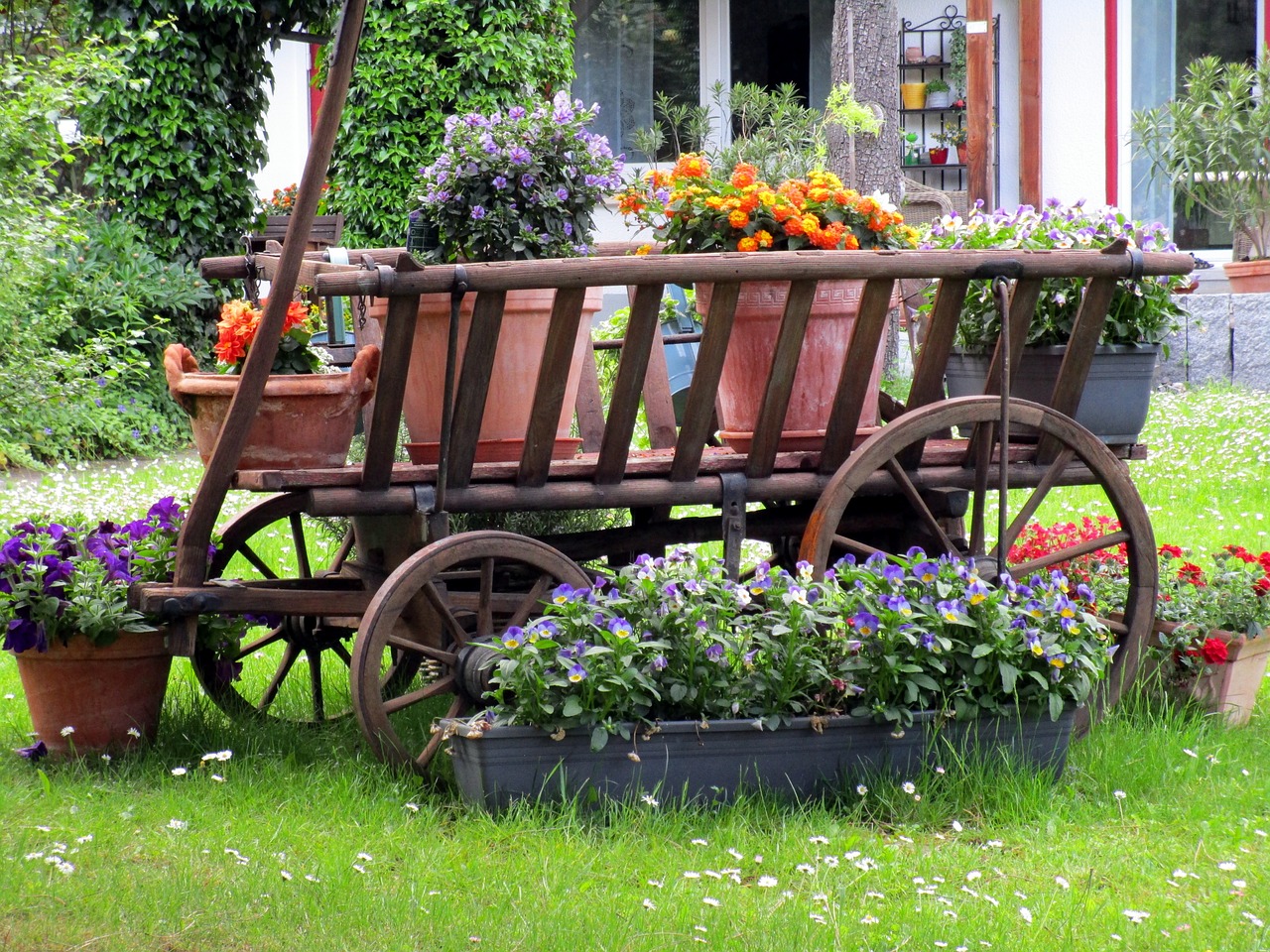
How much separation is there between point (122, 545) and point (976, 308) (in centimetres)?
234

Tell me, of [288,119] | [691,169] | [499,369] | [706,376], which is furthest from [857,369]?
[288,119]

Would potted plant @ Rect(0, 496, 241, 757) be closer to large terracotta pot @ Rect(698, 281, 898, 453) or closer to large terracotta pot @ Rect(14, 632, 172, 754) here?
large terracotta pot @ Rect(14, 632, 172, 754)

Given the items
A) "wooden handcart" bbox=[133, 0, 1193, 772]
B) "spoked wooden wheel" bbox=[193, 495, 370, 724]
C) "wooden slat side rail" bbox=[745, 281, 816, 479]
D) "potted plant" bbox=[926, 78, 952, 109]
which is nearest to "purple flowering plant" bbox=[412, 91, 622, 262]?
"wooden handcart" bbox=[133, 0, 1193, 772]

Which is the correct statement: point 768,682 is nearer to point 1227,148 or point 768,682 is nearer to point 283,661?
point 283,661

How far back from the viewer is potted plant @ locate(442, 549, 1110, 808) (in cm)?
303

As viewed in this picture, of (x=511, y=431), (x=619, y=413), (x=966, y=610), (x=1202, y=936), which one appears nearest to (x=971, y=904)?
(x=1202, y=936)

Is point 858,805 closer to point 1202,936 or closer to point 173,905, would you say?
point 1202,936

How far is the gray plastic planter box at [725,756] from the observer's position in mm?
3047

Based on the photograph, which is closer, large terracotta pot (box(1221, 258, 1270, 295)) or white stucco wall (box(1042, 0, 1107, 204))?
large terracotta pot (box(1221, 258, 1270, 295))

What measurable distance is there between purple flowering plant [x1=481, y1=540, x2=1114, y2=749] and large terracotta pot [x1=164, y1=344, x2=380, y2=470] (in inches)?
25.1

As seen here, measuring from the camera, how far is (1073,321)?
3887 millimetres

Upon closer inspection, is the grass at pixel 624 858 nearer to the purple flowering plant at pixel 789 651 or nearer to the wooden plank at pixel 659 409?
the purple flowering plant at pixel 789 651

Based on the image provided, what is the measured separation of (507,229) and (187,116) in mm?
7405

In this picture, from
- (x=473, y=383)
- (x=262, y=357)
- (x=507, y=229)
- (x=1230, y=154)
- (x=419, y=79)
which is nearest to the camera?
(x=262, y=357)
